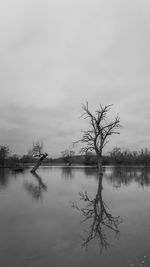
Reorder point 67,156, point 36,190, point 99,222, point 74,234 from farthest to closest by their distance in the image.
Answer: point 67,156, point 36,190, point 99,222, point 74,234

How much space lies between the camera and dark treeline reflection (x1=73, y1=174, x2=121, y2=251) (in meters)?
6.86

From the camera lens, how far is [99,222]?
343 inches

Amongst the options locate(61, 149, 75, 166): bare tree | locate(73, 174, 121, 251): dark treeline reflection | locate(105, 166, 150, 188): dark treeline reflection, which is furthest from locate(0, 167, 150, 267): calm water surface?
locate(61, 149, 75, 166): bare tree

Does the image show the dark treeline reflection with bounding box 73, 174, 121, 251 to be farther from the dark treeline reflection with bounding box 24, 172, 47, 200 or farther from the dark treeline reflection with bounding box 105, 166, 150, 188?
the dark treeline reflection with bounding box 105, 166, 150, 188

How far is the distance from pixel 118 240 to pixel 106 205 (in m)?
5.18

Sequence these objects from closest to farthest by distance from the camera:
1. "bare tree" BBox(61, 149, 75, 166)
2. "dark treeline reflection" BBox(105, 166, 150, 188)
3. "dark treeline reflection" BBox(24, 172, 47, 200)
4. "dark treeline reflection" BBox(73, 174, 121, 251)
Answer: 1. "dark treeline reflection" BBox(73, 174, 121, 251)
2. "dark treeline reflection" BBox(24, 172, 47, 200)
3. "dark treeline reflection" BBox(105, 166, 150, 188)
4. "bare tree" BBox(61, 149, 75, 166)

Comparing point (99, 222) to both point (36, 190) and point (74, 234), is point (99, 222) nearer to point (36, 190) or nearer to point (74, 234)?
point (74, 234)

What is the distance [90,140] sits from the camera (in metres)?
37.1

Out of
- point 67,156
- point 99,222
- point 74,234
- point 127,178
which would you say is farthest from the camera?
point 67,156

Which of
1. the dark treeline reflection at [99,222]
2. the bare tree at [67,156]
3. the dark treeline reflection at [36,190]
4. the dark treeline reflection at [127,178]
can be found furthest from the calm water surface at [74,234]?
the bare tree at [67,156]

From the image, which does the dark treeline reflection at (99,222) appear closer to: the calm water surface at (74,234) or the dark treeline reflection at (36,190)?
the calm water surface at (74,234)

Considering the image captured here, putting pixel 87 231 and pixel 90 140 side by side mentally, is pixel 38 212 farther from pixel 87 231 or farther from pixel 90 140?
pixel 90 140

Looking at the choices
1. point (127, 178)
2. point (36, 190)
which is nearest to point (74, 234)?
point (36, 190)

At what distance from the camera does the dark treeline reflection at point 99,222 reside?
686 centimetres
